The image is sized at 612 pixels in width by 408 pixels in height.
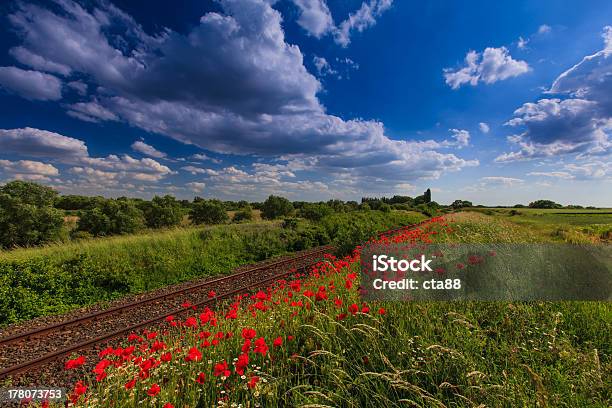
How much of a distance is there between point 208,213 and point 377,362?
47.7 meters

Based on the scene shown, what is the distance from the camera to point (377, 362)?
3031 millimetres

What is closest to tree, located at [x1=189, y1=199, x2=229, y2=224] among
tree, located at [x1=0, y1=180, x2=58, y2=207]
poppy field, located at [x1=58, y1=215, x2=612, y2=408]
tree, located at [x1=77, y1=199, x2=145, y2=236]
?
tree, located at [x1=77, y1=199, x2=145, y2=236]

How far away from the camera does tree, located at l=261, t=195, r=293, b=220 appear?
5631cm

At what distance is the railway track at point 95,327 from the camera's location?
6066 mm

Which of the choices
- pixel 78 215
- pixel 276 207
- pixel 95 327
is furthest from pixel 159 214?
pixel 95 327

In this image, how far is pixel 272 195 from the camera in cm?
5759

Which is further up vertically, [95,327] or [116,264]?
[116,264]

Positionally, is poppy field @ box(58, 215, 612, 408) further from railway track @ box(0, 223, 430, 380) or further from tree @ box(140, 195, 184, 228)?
tree @ box(140, 195, 184, 228)

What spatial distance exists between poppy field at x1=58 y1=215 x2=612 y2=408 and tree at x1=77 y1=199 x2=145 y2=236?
29.7 m

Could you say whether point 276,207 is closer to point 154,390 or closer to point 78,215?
point 78,215

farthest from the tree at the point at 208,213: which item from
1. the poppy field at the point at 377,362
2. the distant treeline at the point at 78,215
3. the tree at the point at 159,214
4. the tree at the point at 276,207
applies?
the poppy field at the point at 377,362

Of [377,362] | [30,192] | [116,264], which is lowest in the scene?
[116,264]

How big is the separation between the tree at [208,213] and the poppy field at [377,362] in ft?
146

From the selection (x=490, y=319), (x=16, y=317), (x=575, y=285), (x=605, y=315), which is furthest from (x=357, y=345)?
(x=16, y=317)
